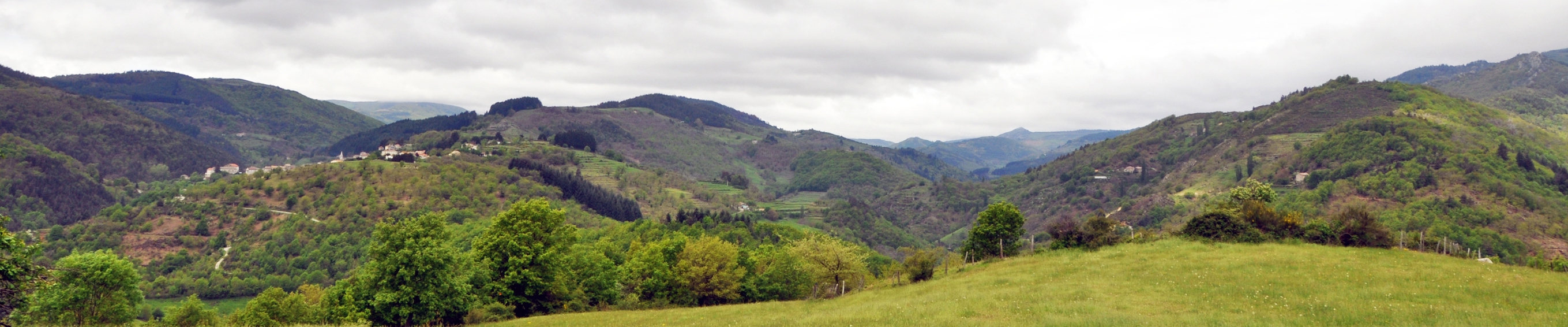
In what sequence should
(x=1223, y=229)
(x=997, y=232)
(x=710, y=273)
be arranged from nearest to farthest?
(x=1223, y=229) < (x=997, y=232) < (x=710, y=273)

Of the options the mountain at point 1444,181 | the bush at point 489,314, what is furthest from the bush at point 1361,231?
the mountain at point 1444,181

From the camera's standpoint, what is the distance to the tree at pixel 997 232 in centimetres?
6100

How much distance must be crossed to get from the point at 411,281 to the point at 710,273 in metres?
26.6

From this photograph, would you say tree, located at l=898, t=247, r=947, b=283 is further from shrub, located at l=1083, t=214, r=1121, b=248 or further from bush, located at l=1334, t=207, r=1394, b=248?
bush, located at l=1334, t=207, r=1394, b=248

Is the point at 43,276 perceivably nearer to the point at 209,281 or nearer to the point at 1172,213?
the point at 209,281

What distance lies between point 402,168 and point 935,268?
589 feet

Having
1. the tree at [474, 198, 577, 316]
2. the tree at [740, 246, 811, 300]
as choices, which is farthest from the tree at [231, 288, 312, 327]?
the tree at [740, 246, 811, 300]

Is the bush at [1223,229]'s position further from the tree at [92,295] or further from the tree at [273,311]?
the tree at [92,295]

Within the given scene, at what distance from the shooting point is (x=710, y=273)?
214 ft

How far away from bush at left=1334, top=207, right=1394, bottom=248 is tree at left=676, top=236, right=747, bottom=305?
46965mm

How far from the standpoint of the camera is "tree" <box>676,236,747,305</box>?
213 feet

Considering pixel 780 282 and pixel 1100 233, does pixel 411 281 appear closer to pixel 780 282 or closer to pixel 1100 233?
pixel 780 282

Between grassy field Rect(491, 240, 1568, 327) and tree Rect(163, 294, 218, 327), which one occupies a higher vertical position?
grassy field Rect(491, 240, 1568, 327)

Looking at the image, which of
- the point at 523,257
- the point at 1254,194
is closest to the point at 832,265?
the point at 523,257
